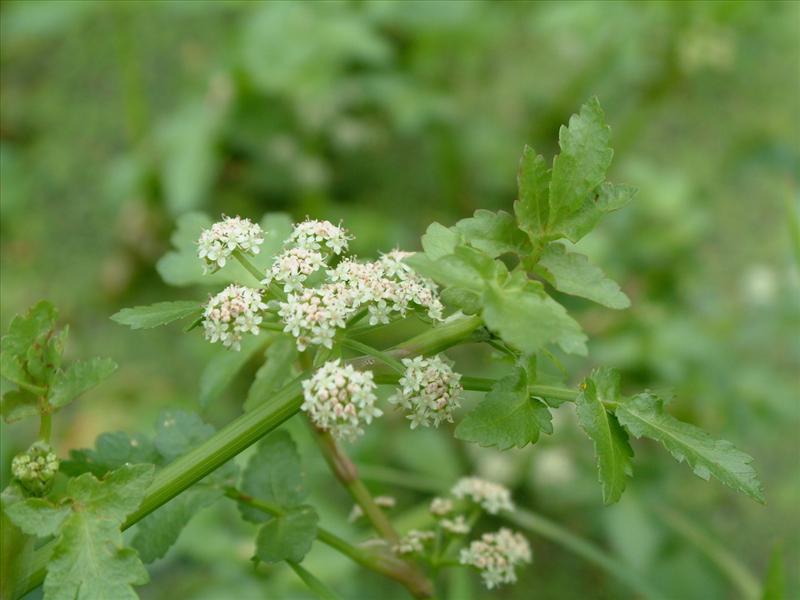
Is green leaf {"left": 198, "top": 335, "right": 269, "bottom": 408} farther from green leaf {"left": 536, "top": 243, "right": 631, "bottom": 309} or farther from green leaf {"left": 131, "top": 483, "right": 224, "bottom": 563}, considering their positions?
green leaf {"left": 536, "top": 243, "right": 631, "bottom": 309}

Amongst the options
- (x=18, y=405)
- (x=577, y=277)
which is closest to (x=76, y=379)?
(x=18, y=405)

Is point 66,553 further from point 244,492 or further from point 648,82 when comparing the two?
point 648,82

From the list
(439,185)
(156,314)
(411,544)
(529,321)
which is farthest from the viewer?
(439,185)

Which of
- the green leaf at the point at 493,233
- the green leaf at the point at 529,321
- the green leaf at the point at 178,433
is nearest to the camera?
the green leaf at the point at 529,321

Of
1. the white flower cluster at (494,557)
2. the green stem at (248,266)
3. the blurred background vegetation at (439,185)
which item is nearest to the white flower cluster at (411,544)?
the white flower cluster at (494,557)

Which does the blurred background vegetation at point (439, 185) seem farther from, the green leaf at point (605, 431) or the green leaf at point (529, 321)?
the green leaf at point (529, 321)

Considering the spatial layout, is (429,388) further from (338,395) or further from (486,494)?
(486,494)

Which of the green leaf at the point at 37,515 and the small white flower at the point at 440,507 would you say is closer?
the green leaf at the point at 37,515

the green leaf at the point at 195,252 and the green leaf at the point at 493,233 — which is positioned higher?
the green leaf at the point at 493,233

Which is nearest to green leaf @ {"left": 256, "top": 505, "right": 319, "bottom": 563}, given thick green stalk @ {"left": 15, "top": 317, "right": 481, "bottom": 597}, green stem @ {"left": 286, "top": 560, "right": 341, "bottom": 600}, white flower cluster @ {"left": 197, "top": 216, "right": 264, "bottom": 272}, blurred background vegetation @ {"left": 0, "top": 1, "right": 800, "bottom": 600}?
green stem @ {"left": 286, "top": 560, "right": 341, "bottom": 600}
